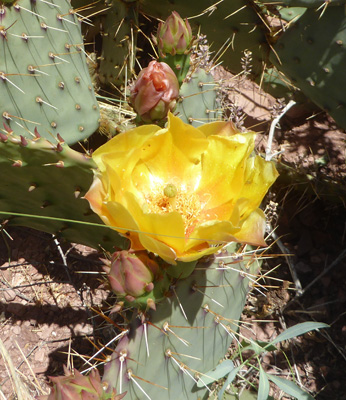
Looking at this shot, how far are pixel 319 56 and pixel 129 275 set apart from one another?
41.6 inches

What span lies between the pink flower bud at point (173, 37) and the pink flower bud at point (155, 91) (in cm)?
13

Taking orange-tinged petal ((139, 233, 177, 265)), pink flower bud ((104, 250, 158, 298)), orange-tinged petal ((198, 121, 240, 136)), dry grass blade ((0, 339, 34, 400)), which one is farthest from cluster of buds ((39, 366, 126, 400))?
orange-tinged petal ((198, 121, 240, 136))

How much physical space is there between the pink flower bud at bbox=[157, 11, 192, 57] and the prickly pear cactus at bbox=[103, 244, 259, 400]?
0.51m

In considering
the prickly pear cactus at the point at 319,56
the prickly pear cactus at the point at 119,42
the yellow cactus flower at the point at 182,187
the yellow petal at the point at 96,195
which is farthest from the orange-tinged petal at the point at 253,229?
the prickly pear cactus at the point at 119,42

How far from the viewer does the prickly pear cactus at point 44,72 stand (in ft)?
4.60

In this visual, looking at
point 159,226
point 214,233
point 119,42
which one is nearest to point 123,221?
point 159,226

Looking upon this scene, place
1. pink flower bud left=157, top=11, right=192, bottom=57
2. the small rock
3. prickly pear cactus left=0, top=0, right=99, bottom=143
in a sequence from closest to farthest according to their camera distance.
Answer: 1. pink flower bud left=157, top=11, right=192, bottom=57
2. prickly pear cactus left=0, top=0, right=99, bottom=143
3. the small rock

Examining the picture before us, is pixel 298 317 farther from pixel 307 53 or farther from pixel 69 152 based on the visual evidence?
pixel 69 152

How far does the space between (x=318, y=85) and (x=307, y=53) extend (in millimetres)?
109

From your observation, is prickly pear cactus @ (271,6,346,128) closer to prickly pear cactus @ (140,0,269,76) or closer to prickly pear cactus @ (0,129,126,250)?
prickly pear cactus @ (140,0,269,76)

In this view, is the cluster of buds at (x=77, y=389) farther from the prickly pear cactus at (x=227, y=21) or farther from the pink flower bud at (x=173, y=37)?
the prickly pear cactus at (x=227, y=21)

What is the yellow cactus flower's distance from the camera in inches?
36.4

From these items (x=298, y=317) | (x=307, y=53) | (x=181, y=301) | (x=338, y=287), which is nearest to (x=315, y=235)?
(x=338, y=287)

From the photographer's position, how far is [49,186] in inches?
48.9
